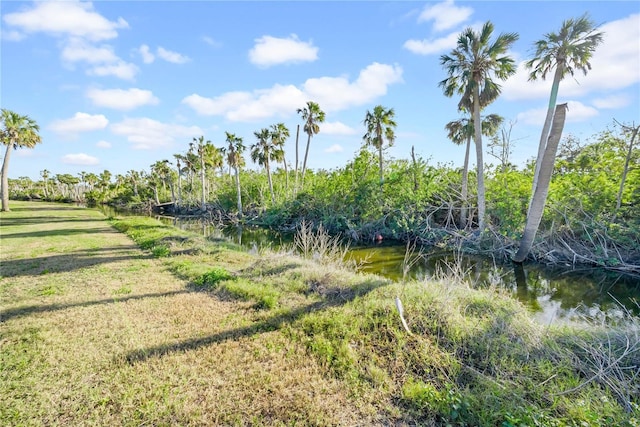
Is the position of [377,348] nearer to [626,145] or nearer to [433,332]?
[433,332]

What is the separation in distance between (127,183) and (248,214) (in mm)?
48389

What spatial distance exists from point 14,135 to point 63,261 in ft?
101

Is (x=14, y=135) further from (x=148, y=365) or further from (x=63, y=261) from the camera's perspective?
(x=148, y=365)

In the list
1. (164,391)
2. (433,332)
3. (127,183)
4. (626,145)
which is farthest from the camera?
(127,183)

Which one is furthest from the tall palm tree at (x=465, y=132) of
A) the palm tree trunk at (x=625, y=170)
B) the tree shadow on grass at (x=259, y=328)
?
the tree shadow on grass at (x=259, y=328)

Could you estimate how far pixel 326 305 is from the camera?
19.4ft

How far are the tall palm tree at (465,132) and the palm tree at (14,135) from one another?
1611 inches

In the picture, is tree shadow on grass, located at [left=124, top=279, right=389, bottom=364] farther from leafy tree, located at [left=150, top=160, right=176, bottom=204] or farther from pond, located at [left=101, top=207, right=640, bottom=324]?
leafy tree, located at [left=150, top=160, right=176, bottom=204]

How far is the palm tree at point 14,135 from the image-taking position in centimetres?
2883

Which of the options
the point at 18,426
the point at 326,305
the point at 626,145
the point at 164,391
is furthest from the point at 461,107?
the point at 18,426

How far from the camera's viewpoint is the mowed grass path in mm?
3131

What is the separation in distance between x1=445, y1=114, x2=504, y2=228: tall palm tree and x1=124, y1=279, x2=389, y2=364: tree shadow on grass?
46.2 feet

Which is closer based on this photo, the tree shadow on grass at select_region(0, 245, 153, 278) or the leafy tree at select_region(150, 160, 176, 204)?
the tree shadow on grass at select_region(0, 245, 153, 278)

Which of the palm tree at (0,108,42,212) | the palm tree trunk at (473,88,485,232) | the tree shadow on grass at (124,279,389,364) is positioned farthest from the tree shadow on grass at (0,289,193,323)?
the palm tree at (0,108,42,212)
